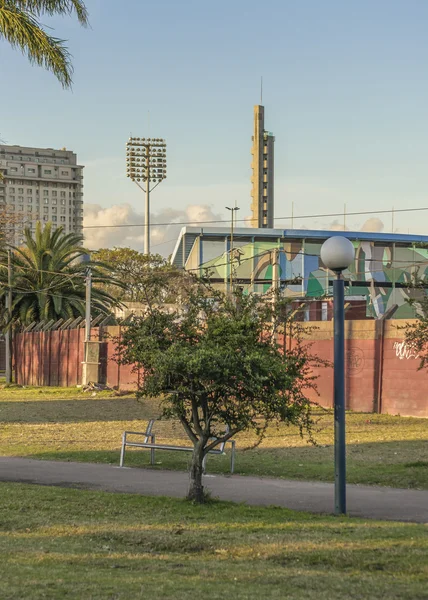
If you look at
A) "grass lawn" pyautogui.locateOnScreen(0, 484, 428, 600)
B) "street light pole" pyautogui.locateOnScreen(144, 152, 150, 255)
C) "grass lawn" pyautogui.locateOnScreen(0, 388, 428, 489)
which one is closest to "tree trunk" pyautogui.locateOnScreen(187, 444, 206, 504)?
"grass lawn" pyautogui.locateOnScreen(0, 484, 428, 600)

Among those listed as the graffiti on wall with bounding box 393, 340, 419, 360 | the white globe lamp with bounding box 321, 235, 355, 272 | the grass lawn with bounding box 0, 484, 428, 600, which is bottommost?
the grass lawn with bounding box 0, 484, 428, 600

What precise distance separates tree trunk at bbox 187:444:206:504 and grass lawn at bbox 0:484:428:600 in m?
0.20

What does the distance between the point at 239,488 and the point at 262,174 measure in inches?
4054

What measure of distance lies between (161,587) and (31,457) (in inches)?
407

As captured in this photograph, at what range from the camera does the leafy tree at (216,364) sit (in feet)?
A: 34.3

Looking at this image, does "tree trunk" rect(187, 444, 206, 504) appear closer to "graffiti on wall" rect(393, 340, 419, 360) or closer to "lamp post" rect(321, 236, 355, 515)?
"lamp post" rect(321, 236, 355, 515)

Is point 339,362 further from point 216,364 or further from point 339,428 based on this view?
point 216,364

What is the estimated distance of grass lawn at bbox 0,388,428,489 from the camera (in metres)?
14.1

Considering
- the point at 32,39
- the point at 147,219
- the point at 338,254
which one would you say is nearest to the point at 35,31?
the point at 32,39

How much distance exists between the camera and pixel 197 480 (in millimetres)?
10797

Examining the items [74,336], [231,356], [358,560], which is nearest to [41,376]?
[74,336]

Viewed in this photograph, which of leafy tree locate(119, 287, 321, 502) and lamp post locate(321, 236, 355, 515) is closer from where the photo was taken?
lamp post locate(321, 236, 355, 515)

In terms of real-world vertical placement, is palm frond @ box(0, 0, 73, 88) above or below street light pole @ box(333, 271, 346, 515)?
above

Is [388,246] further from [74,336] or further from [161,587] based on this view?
[161,587]
